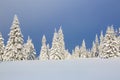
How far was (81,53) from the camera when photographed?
438 ft

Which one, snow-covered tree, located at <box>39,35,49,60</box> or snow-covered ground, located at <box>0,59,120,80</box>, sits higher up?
snow-covered tree, located at <box>39,35,49,60</box>

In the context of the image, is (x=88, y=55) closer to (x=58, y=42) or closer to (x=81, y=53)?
(x=81, y=53)

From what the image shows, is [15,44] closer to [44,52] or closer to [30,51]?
[30,51]

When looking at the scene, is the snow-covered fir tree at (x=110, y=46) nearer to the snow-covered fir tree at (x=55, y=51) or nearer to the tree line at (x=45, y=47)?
the tree line at (x=45, y=47)

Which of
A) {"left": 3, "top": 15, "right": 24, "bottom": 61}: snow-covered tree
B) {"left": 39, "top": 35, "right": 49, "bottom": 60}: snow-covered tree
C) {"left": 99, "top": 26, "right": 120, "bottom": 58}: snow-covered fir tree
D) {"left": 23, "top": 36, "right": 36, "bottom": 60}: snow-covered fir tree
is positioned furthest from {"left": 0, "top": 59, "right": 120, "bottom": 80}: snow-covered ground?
{"left": 39, "top": 35, "right": 49, "bottom": 60}: snow-covered tree

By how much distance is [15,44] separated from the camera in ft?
233

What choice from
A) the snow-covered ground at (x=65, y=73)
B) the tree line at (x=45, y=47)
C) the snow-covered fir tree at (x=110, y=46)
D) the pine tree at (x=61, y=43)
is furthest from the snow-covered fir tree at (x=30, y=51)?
the snow-covered ground at (x=65, y=73)

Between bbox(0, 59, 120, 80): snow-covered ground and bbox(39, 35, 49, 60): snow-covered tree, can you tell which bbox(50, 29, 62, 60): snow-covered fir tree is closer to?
bbox(39, 35, 49, 60): snow-covered tree

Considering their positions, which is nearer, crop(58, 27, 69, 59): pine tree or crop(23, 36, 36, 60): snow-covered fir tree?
crop(58, 27, 69, 59): pine tree

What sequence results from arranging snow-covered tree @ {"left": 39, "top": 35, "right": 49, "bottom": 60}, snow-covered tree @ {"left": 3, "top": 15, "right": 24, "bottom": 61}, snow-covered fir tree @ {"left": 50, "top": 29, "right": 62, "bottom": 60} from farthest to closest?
snow-covered tree @ {"left": 39, "top": 35, "right": 49, "bottom": 60} → snow-covered fir tree @ {"left": 50, "top": 29, "right": 62, "bottom": 60} → snow-covered tree @ {"left": 3, "top": 15, "right": 24, "bottom": 61}

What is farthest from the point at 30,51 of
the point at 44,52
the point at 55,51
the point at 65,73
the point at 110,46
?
the point at 65,73

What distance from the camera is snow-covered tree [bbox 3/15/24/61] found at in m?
70.0

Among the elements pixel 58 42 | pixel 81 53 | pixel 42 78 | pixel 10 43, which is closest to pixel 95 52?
pixel 81 53

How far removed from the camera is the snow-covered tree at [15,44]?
230 ft
